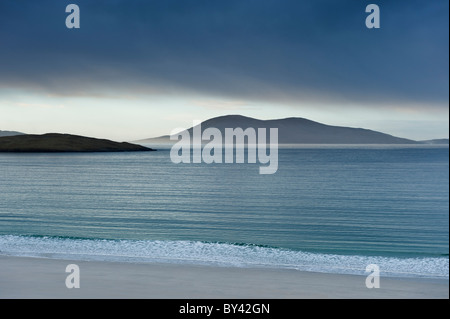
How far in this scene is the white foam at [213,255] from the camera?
14750 mm

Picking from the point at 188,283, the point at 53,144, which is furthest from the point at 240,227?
the point at 53,144

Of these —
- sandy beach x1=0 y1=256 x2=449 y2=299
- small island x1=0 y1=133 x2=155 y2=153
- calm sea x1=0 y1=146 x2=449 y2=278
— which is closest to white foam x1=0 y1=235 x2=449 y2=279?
calm sea x1=0 y1=146 x2=449 y2=278

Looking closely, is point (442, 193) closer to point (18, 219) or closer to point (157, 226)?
point (157, 226)

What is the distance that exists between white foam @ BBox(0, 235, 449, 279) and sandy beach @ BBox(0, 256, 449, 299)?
3.41 ft

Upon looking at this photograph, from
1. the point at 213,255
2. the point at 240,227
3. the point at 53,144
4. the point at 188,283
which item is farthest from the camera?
the point at 53,144

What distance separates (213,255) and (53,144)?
452 feet

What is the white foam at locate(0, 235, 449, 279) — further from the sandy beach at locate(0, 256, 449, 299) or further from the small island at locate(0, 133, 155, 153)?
the small island at locate(0, 133, 155, 153)

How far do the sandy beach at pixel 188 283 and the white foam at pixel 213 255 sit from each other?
1.04 metres

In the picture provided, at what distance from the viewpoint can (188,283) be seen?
12250 millimetres

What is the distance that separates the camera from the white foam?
14.8 metres

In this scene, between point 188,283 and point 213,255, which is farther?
point 213,255

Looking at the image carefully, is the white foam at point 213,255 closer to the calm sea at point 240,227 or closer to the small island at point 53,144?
the calm sea at point 240,227

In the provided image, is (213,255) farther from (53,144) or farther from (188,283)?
(53,144)

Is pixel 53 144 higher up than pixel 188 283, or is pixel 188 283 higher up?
pixel 53 144
